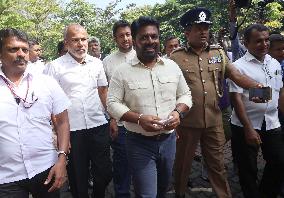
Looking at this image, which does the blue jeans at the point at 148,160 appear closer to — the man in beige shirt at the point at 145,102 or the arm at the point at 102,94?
the man in beige shirt at the point at 145,102

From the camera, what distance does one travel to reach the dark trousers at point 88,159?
3.79 meters

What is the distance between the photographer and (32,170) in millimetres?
2547

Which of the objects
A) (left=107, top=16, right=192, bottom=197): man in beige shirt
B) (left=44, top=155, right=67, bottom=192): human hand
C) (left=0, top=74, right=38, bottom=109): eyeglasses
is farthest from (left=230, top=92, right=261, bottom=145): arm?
(left=0, top=74, right=38, bottom=109): eyeglasses

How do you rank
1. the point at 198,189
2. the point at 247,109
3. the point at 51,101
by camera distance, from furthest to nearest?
the point at 198,189 → the point at 247,109 → the point at 51,101

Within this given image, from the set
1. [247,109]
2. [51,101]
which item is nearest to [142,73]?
[51,101]

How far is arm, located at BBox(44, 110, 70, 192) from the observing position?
8.64ft

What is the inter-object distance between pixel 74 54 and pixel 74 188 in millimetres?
1573

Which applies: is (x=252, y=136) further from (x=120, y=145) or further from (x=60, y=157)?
(x=60, y=157)

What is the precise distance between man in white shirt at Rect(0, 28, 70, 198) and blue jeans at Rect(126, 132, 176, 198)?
60 cm

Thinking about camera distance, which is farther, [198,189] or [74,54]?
[198,189]

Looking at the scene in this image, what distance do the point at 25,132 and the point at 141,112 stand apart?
0.96 m

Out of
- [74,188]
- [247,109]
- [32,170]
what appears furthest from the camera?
[74,188]

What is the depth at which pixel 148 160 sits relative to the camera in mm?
2908

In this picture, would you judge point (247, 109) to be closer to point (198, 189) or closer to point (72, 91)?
Result: point (198, 189)
